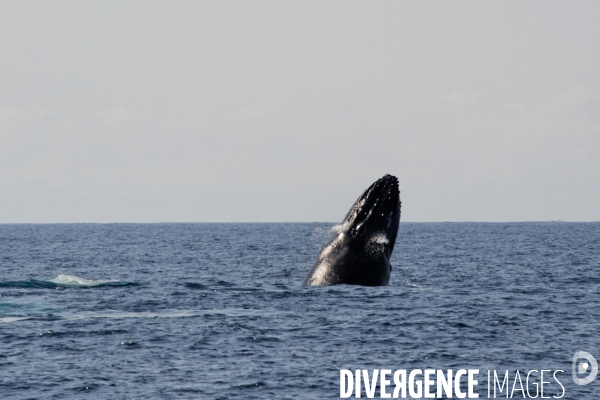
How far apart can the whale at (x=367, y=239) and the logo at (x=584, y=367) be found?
7.21 metres

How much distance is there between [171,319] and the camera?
32.6m

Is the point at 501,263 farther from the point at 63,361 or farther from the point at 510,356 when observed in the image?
the point at 63,361

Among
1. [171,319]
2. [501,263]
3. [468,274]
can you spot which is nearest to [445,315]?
[171,319]

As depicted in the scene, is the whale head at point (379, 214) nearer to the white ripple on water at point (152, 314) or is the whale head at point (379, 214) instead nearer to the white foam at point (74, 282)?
the white ripple on water at point (152, 314)

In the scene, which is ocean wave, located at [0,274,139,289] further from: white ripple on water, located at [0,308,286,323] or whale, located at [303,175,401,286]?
whale, located at [303,175,401,286]

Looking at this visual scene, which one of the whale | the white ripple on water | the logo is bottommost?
the logo

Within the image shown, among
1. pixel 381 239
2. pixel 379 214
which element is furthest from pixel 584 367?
pixel 379 214

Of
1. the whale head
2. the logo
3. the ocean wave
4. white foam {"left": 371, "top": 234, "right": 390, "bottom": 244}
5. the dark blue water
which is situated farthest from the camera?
the ocean wave

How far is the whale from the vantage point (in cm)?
2948

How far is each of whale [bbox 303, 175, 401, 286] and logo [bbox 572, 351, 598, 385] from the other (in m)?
7.21

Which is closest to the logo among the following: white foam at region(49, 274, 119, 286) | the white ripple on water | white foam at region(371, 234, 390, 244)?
white foam at region(371, 234, 390, 244)

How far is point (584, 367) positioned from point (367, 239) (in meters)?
8.42

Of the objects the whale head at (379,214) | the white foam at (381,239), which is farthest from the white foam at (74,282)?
the white foam at (381,239)

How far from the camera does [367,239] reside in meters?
29.8
